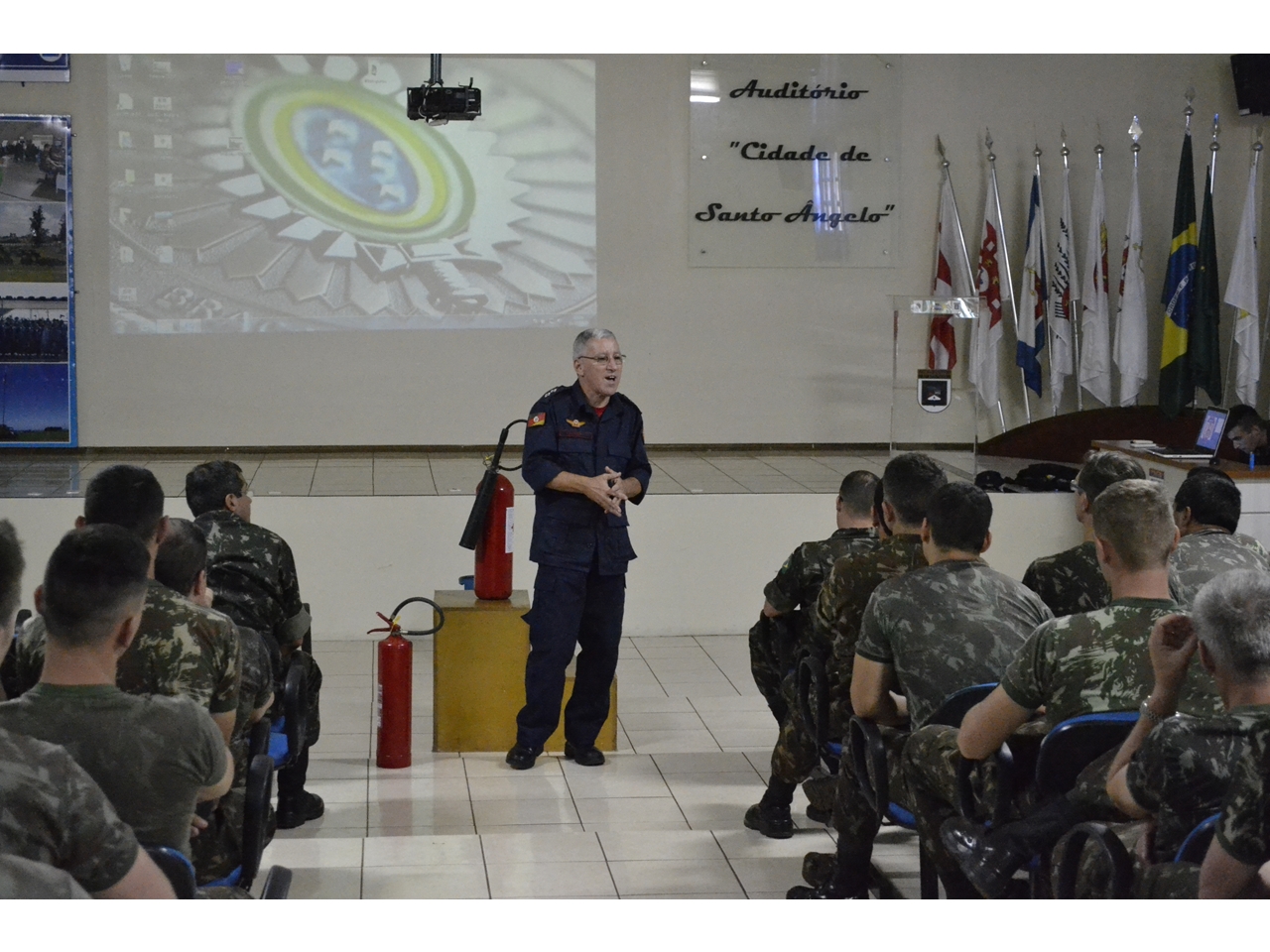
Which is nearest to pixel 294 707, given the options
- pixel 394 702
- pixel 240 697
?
pixel 240 697

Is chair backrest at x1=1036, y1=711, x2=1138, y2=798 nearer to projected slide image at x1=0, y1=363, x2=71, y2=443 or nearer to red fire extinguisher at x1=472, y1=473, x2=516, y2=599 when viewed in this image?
red fire extinguisher at x1=472, y1=473, x2=516, y2=599

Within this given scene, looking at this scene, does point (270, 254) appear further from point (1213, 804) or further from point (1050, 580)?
point (1213, 804)

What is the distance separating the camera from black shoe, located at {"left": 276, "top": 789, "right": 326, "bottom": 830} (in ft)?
13.1

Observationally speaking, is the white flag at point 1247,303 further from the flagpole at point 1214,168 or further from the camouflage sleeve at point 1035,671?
the camouflage sleeve at point 1035,671

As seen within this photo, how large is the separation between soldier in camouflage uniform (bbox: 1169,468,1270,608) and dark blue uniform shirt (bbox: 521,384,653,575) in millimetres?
1725

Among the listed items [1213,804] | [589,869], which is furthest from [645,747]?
[1213,804]

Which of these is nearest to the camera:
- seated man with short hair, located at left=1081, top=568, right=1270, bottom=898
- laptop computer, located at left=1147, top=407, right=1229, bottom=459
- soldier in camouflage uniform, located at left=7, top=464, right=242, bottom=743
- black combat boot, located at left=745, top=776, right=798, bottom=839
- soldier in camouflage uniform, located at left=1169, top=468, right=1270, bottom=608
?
seated man with short hair, located at left=1081, top=568, right=1270, bottom=898

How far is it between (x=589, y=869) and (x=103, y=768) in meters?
1.59

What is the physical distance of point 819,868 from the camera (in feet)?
11.0

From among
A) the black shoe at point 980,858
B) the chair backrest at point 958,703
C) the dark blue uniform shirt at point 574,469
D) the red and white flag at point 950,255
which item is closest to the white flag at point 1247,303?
the red and white flag at point 950,255

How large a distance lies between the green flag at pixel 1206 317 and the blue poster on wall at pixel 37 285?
7.30m

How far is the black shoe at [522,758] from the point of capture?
462 centimetres

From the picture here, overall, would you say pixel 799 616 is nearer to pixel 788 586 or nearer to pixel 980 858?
pixel 788 586

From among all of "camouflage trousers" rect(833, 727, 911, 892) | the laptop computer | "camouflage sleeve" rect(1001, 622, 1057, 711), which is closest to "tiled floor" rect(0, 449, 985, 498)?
the laptop computer
